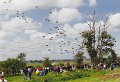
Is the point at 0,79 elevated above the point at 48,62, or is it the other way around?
the point at 48,62

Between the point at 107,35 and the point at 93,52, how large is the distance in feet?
23.7

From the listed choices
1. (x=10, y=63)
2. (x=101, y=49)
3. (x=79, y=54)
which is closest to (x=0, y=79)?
(x=10, y=63)

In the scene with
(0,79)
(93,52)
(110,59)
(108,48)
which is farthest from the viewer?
(110,59)

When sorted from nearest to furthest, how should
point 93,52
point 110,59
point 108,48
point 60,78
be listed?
1. point 60,78
2. point 93,52
3. point 108,48
4. point 110,59

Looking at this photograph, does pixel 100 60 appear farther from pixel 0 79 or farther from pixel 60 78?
pixel 0 79

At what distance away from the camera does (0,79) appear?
3297cm

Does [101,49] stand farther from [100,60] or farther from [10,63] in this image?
[10,63]

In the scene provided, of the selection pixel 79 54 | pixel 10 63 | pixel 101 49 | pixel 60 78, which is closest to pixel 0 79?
A: pixel 60 78

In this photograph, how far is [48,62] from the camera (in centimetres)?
9788

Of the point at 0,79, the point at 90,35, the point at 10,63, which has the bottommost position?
the point at 0,79

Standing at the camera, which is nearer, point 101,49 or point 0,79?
point 0,79

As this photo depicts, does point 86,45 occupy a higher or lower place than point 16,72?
higher

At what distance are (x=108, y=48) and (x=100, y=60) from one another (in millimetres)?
5285

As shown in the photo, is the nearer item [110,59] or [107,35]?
[107,35]
